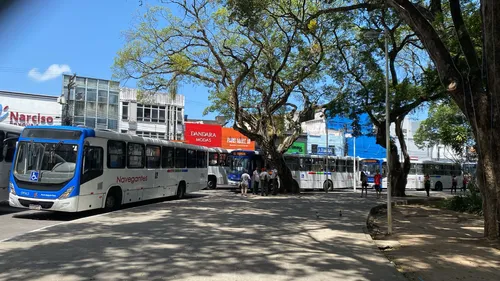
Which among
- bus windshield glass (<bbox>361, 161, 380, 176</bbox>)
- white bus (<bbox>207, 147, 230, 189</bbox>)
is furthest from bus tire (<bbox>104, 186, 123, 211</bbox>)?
bus windshield glass (<bbox>361, 161, 380, 176</bbox>)

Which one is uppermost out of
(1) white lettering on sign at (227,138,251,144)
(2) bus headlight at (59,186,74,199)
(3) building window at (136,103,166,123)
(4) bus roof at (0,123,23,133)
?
(3) building window at (136,103,166,123)

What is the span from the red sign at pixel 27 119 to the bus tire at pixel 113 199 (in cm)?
2682

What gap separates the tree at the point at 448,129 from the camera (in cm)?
2623

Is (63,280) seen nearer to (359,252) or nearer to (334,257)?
(334,257)

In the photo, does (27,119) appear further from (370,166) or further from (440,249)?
(440,249)

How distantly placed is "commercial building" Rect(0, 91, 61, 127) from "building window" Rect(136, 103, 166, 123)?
902cm

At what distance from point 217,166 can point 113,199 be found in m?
14.8

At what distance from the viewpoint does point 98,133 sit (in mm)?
12586

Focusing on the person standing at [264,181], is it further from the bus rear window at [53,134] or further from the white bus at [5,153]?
the white bus at [5,153]

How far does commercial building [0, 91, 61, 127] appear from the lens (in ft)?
115

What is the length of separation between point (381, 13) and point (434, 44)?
8095 millimetres

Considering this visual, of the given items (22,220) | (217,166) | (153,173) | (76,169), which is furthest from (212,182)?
(22,220)

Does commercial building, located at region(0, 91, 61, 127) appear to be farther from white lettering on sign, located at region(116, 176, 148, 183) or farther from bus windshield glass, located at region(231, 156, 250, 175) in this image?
white lettering on sign, located at region(116, 176, 148, 183)

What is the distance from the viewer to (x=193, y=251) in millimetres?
7340
